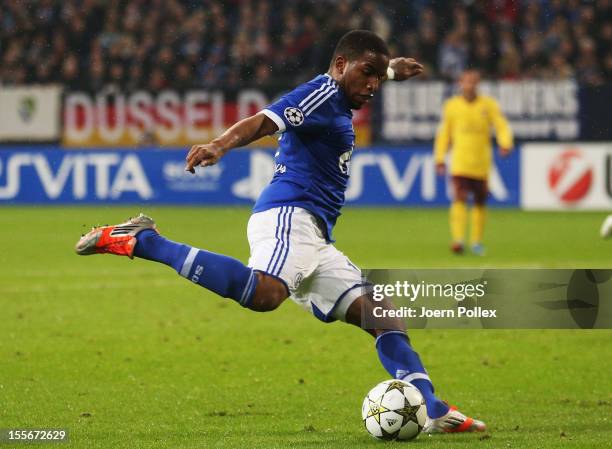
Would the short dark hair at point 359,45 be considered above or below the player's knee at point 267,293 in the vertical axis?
above

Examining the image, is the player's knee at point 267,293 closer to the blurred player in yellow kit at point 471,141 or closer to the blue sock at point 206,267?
the blue sock at point 206,267

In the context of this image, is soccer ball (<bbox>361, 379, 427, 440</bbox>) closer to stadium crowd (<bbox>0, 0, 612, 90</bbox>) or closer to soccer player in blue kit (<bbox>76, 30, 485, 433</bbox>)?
soccer player in blue kit (<bbox>76, 30, 485, 433</bbox>)

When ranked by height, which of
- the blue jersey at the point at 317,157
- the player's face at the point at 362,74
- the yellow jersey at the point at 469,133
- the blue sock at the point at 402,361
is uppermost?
the player's face at the point at 362,74

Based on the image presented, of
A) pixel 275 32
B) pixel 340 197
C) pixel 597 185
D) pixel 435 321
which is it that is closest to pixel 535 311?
pixel 435 321

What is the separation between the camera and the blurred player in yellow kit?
583 inches

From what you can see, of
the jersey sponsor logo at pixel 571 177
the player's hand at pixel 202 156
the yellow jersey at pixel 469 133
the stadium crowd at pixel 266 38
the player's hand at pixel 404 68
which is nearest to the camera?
the player's hand at pixel 202 156

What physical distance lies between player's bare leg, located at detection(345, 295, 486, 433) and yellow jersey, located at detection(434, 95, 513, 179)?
30.5 ft

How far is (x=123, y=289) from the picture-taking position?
37.9 feet

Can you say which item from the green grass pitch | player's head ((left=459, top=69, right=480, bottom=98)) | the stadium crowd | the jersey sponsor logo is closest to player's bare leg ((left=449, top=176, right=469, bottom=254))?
the green grass pitch

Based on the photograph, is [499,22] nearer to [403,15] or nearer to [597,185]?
[403,15]

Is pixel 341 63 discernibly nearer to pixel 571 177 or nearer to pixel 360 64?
pixel 360 64

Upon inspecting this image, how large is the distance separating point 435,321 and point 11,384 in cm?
263

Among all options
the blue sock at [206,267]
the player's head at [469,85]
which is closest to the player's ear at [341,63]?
the blue sock at [206,267]

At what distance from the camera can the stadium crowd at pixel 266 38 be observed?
22531mm
